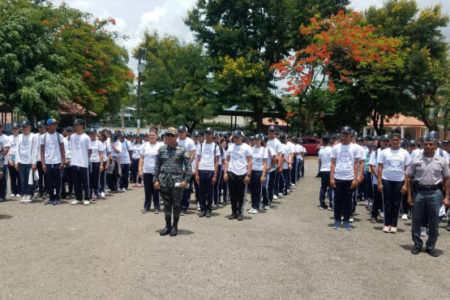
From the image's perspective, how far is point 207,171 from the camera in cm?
905

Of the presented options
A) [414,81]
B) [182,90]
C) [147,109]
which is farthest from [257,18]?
[414,81]

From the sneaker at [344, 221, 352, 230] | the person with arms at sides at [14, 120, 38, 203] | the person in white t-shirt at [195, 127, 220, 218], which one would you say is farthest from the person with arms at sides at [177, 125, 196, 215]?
the person with arms at sides at [14, 120, 38, 203]

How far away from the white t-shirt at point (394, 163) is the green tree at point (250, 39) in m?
21.2

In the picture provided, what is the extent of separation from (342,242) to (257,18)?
85.1 feet

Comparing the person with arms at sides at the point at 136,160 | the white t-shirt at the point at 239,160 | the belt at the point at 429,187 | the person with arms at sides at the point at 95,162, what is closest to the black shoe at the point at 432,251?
the belt at the point at 429,187

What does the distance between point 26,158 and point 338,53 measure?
23.1 m

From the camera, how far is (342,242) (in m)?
7.01

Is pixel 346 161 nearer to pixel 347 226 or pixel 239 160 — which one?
pixel 347 226

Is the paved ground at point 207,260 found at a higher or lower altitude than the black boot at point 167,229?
lower

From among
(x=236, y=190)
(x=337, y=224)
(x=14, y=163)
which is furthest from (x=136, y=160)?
(x=337, y=224)

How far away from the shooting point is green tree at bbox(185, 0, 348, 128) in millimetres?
29266

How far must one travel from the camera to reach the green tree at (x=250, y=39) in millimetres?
29266

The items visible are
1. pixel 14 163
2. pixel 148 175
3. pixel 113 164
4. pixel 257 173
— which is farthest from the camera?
pixel 113 164

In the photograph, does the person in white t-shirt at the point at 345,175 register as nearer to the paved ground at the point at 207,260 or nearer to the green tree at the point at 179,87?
the paved ground at the point at 207,260
